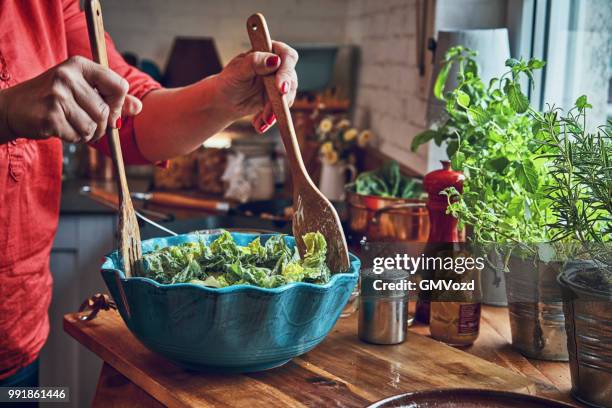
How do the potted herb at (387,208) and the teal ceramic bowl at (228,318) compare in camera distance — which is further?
the potted herb at (387,208)

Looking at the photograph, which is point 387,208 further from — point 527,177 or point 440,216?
point 527,177

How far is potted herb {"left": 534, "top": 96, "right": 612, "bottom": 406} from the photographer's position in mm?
987

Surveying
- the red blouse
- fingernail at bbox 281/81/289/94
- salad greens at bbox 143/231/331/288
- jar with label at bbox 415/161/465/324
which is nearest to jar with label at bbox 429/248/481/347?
jar with label at bbox 415/161/465/324

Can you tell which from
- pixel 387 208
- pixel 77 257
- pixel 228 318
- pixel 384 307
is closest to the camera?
pixel 228 318

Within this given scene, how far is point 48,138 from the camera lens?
4.02 ft

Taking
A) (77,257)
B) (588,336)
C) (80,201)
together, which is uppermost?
(588,336)

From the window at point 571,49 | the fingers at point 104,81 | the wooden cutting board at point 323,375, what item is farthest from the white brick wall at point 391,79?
the fingers at point 104,81

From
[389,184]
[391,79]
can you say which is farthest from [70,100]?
[391,79]

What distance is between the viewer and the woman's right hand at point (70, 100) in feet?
3.23

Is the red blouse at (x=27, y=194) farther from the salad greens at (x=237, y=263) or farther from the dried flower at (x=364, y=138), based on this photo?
the dried flower at (x=364, y=138)

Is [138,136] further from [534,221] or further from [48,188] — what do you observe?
[534,221]

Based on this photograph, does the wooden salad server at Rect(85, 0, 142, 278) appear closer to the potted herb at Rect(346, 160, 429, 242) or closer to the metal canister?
the metal canister

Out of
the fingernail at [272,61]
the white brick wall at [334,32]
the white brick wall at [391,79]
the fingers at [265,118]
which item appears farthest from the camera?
the white brick wall at [334,32]

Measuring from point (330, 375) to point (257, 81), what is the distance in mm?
531
